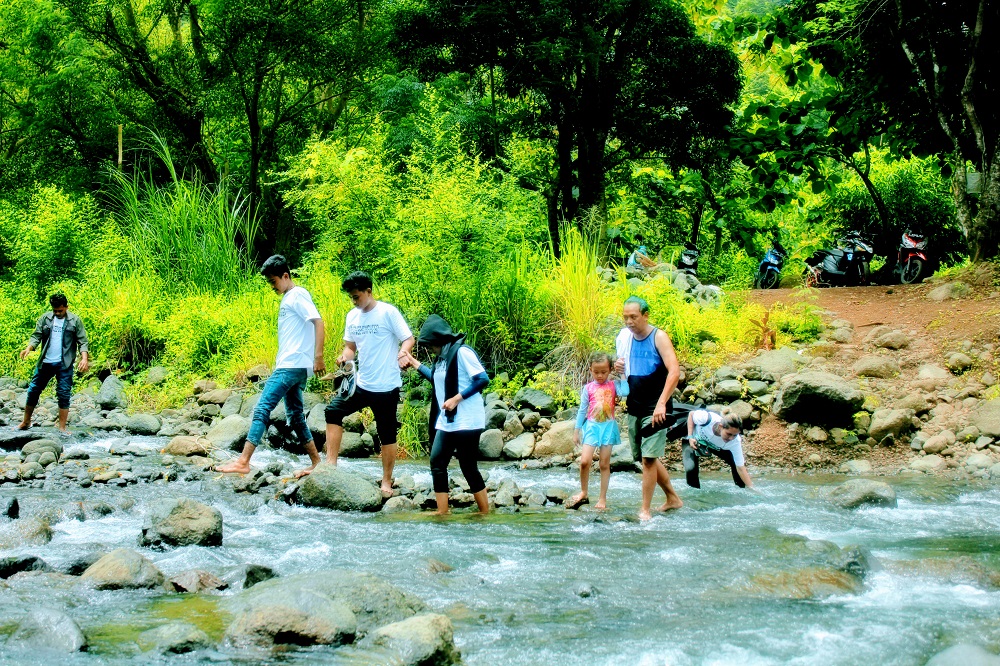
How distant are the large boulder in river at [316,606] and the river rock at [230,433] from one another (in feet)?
19.5

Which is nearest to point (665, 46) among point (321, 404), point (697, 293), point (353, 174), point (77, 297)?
point (697, 293)

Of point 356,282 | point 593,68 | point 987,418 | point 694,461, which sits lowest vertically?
point 694,461

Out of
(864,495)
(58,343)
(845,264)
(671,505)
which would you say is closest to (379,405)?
(671,505)

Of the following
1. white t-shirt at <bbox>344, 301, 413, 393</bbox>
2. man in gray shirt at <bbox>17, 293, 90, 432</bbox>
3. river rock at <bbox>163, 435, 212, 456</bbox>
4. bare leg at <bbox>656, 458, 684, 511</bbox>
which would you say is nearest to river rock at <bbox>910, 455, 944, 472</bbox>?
bare leg at <bbox>656, 458, 684, 511</bbox>

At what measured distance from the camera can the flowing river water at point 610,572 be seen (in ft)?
15.3

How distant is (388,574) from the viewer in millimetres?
6004

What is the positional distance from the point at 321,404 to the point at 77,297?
689 cm

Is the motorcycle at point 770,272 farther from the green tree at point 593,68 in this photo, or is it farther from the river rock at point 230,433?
the river rock at point 230,433

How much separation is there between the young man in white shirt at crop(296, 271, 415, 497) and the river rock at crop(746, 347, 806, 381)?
5314mm

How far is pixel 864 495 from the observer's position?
26.9ft

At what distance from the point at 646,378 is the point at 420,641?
365cm

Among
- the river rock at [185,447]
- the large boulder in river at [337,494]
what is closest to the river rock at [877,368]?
the large boulder in river at [337,494]

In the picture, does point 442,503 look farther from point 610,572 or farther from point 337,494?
point 610,572

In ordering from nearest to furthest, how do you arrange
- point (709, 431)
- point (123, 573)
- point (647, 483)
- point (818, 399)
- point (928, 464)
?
point (123, 573)
point (647, 483)
point (709, 431)
point (928, 464)
point (818, 399)
